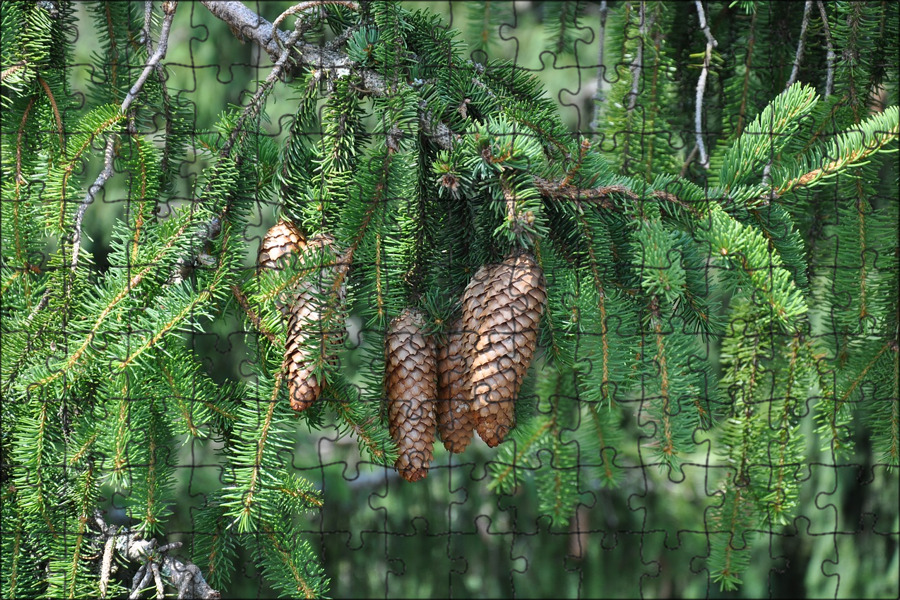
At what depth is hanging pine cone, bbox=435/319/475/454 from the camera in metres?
1.05

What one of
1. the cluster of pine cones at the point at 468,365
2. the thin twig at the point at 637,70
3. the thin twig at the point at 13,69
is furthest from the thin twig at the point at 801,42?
the thin twig at the point at 13,69

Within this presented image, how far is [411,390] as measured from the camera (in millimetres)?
1035

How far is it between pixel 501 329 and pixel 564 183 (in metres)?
0.20

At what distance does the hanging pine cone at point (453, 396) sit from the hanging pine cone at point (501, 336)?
0.04m

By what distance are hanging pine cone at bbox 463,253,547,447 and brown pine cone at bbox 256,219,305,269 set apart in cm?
23

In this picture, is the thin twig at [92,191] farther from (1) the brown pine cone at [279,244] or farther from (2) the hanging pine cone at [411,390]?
(2) the hanging pine cone at [411,390]

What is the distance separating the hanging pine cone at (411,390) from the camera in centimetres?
104

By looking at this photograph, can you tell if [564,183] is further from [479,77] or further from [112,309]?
[112,309]

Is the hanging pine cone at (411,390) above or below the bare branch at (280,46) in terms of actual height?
below

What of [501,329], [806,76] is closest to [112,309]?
[501,329]

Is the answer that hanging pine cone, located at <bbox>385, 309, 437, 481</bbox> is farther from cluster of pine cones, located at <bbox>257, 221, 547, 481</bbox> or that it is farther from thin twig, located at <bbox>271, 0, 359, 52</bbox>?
thin twig, located at <bbox>271, 0, 359, 52</bbox>

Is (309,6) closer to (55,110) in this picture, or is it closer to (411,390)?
(55,110)

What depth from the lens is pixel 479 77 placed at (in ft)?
3.85

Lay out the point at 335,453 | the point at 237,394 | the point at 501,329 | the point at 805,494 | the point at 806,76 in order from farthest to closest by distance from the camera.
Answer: the point at 335,453 → the point at 805,494 → the point at 806,76 → the point at 237,394 → the point at 501,329
